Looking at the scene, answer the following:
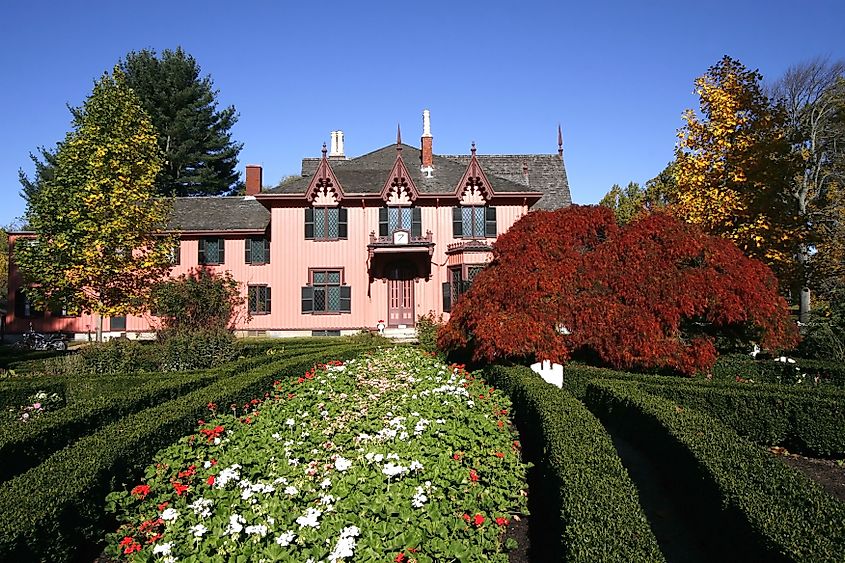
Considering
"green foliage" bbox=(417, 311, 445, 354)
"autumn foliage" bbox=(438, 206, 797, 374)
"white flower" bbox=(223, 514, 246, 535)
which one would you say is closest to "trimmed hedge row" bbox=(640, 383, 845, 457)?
"autumn foliage" bbox=(438, 206, 797, 374)

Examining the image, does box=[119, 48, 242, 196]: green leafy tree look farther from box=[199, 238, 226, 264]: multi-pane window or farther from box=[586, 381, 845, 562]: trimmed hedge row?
box=[586, 381, 845, 562]: trimmed hedge row

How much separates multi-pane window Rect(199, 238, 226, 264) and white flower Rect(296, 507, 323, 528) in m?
24.9

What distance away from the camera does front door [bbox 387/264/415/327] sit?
88.0ft

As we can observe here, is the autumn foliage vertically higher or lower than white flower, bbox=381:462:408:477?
higher

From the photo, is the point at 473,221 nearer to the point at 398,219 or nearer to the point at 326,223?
the point at 398,219

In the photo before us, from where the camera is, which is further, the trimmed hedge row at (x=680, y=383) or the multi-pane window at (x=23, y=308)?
the multi-pane window at (x=23, y=308)

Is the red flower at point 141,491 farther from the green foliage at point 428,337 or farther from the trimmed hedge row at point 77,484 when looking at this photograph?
the green foliage at point 428,337

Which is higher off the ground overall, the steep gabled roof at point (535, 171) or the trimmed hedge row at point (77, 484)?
the steep gabled roof at point (535, 171)

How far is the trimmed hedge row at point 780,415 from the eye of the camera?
8.66 m

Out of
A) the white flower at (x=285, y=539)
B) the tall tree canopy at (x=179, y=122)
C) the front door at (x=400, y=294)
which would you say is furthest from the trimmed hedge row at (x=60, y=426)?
the tall tree canopy at (x=179, y=122)

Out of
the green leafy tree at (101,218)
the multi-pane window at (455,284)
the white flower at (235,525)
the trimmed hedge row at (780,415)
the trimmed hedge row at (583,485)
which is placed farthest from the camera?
the multi-pane window at (455,284)

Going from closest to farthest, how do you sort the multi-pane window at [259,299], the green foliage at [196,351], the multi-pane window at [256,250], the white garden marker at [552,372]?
the white garden marker at [552,372] < the green foliage at [196,351] < the multi-pane window at [259,299] < the multi-pane window at [256,250]

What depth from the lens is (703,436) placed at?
23.0 ft

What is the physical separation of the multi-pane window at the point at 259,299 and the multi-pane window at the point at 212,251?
7.73 feet
